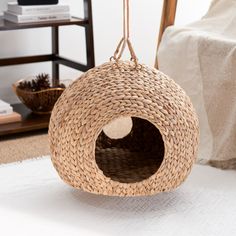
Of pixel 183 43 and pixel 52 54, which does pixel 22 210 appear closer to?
pixel 183 43

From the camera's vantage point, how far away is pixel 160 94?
149 cm

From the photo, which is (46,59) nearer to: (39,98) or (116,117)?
(39,98)

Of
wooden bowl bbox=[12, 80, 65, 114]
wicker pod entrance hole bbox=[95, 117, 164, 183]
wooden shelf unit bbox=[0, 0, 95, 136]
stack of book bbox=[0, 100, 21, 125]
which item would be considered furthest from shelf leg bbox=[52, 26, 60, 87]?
wicker pod entrance hole bbox=[95, 117, 164, 183]

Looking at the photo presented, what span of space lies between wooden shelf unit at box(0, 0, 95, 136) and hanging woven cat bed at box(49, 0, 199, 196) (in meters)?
0.76

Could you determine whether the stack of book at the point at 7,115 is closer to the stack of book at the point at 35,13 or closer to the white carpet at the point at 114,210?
the stack of book at the point at 35,13

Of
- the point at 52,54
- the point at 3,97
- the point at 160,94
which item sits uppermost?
the point at 160,94

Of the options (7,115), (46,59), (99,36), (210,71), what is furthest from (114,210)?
(99,36)

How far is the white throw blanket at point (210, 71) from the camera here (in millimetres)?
1795

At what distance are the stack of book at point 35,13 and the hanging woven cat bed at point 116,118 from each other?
0.83 m

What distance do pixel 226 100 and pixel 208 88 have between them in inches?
3.4

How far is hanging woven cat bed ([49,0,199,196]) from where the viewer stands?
1447 mm

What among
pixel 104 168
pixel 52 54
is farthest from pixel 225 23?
pixel 52 54

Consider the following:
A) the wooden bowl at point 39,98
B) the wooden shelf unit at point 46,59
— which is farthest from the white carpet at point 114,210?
the wooden bowl at point 39,98

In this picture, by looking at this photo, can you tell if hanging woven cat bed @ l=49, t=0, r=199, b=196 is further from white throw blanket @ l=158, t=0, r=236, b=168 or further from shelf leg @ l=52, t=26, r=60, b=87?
shelf leg @ l=52, t=26, r=60, b=87
